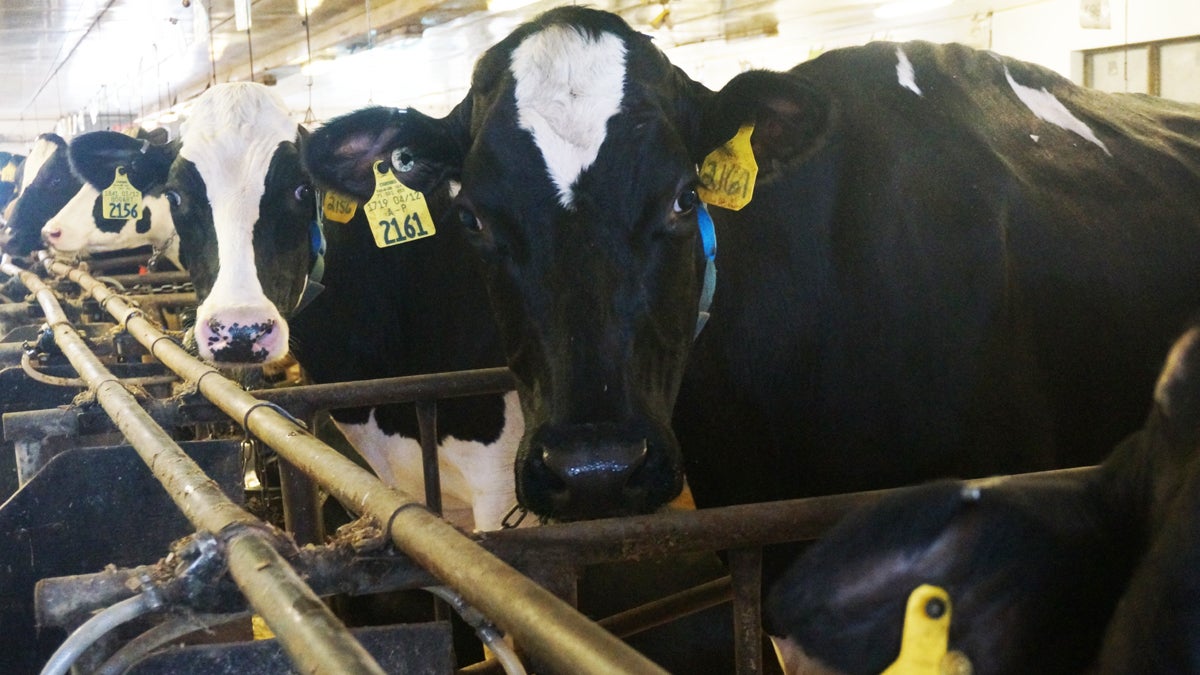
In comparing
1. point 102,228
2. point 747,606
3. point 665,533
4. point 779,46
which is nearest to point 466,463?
point 747,606

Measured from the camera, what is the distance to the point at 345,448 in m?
4.73

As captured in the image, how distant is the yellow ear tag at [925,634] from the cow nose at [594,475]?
83 cm

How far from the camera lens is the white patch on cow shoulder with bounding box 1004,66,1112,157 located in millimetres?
2869

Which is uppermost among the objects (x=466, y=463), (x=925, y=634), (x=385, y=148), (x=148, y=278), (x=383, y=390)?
(x=385, y=148)

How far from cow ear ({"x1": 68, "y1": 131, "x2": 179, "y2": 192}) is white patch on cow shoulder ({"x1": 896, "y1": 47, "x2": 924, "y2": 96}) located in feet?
8.45

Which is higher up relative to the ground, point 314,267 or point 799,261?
point 799,261

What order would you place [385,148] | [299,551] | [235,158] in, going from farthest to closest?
[235,158]
[385,148]
[299,551]

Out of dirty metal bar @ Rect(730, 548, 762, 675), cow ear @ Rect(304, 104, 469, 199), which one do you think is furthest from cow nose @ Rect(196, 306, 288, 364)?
dirty metal bar @ Rect(730, 548, 762, 675)

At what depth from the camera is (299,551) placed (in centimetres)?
118

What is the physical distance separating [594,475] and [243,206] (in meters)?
2.34

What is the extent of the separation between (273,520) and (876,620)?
3.31 m

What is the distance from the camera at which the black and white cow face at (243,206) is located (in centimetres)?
349

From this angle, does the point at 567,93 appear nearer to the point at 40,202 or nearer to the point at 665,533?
the point at 665,533

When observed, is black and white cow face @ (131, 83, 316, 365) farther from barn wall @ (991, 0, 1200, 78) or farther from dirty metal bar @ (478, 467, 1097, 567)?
barn wall @ (991, 0, 1200, 78)
